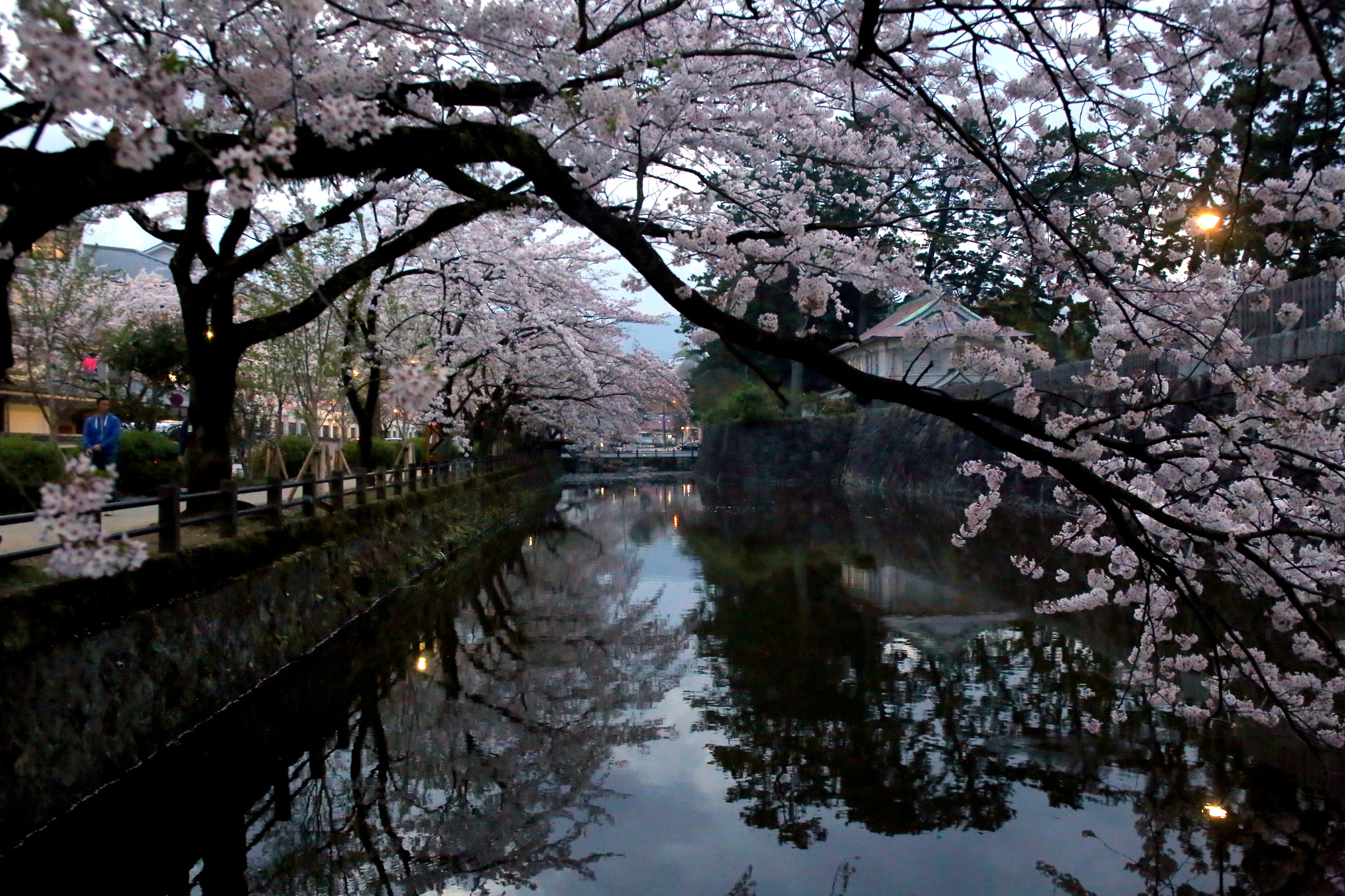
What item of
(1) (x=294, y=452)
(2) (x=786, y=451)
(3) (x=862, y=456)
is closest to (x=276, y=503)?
(1) (x=294, y=452)

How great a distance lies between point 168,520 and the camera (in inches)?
300

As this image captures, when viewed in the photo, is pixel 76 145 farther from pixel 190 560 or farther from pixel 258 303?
pixel 258 303

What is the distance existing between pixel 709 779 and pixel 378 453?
21.5 metres

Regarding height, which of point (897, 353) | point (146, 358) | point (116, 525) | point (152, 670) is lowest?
point (152, 670)

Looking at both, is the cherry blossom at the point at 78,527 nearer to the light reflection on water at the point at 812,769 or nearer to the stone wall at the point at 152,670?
the light reflection on water at the point at 812,769

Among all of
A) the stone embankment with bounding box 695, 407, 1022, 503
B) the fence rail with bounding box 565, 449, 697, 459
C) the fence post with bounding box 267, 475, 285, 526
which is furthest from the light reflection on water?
the fence rail with bounding box 565, 449, 697, 459

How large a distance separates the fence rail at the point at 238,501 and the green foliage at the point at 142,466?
10.5 feet

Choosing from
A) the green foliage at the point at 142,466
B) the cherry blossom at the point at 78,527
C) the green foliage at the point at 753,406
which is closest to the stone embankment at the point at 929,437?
A: the green foliage at the point at 753,406

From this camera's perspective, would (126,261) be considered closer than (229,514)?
No

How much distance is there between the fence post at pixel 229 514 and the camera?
8984mm

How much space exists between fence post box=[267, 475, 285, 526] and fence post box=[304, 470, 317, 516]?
45 cm

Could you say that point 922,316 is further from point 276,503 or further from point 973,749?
point 276,503

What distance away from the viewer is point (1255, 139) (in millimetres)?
16234

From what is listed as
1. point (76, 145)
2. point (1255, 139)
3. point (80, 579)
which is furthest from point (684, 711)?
point (1255, 139)
